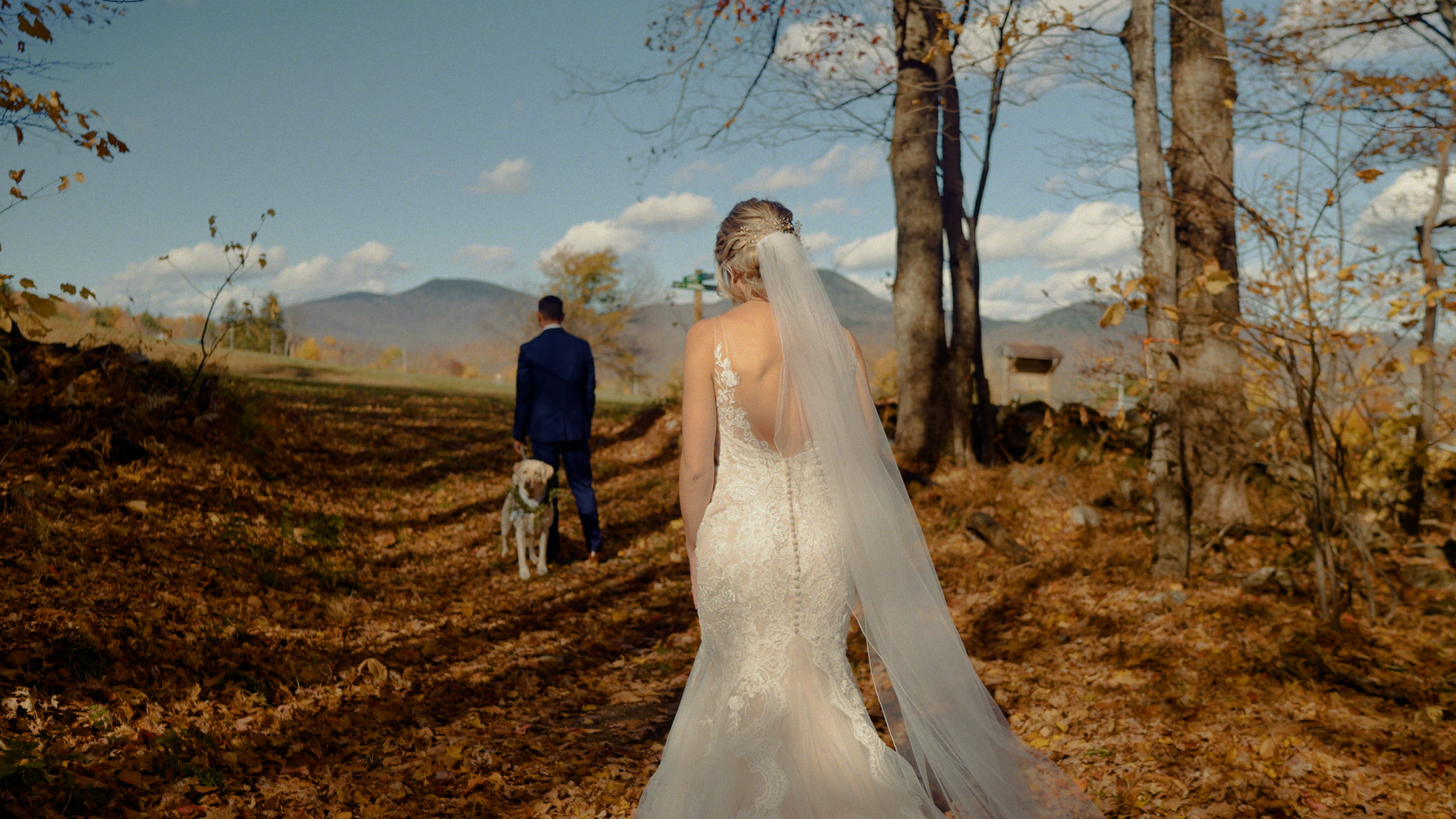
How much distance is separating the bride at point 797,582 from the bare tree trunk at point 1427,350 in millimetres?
4319

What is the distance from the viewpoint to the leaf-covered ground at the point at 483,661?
404 cm

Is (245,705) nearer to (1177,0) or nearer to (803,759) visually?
(803,759)

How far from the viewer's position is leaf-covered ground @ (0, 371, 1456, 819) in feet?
13.3

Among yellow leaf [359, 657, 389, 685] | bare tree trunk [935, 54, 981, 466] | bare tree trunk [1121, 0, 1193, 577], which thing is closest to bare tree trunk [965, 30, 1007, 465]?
bare tree trunk [935, 54, 981, 466]

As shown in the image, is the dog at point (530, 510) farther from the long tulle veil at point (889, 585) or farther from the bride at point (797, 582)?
the long tulle veil at point (889, 585)

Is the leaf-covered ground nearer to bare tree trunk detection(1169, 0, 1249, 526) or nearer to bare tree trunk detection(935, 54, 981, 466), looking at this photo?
bare tree trunk detection(1169, 0, 1249, 526)

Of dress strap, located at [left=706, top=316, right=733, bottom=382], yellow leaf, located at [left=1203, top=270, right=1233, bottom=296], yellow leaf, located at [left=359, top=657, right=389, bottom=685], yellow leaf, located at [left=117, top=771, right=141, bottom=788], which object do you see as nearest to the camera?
dress strap, located at [left=706, top=316, right=733, bottom=382]

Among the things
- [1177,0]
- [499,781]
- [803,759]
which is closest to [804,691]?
[803,759]

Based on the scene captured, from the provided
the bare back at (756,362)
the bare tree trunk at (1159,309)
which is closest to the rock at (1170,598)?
the bare tree trunk at (1159,309)

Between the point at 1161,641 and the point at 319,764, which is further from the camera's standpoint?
the point at 1161,641

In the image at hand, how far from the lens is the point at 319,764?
430 cm

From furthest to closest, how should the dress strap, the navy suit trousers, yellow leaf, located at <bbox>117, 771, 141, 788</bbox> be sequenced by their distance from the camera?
1. the navy suit trousers
2. yellow leaf, located at <bbox>117, 771, 141, 788</bbox>
3. the dress strap

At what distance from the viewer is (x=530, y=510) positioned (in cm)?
831

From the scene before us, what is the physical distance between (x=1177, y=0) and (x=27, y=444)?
1175cm
